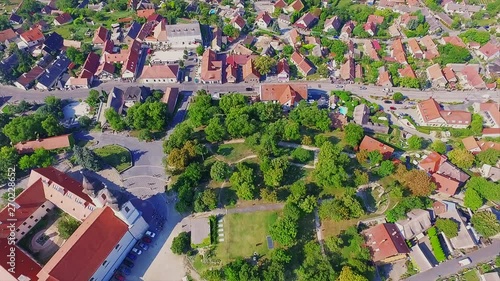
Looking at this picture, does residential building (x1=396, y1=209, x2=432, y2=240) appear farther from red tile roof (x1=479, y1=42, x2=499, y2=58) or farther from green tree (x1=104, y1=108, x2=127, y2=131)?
red tile roof (x1=479, y1=42, x2=499, y2=58)

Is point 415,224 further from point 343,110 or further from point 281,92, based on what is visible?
point 281,92

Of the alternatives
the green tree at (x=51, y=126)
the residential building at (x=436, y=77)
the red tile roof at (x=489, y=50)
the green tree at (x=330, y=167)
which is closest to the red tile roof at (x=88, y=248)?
the green tree at (x=51, y=126)

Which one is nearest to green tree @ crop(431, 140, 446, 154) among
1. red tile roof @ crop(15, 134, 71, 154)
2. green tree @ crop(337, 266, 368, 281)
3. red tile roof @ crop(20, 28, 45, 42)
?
green tree @ crop(337, 266, 368, 281)

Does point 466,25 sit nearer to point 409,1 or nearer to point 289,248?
point 409,1

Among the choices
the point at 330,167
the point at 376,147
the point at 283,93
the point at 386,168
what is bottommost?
the point at 386,168

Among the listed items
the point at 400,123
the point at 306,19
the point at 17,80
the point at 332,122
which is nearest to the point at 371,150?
the point at 332,122

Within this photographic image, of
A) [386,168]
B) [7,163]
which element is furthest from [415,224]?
[7,163]
